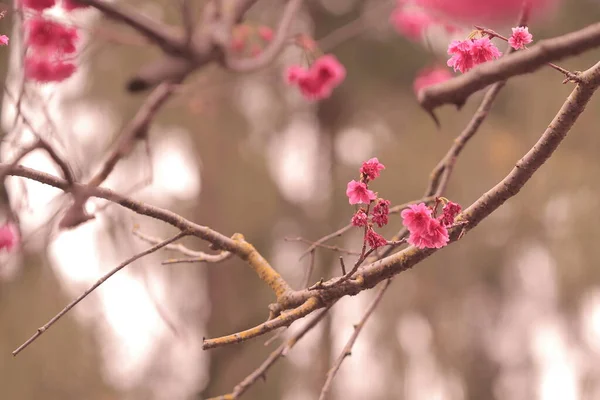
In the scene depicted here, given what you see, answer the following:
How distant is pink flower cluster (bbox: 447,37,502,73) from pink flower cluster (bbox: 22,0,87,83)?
58 cm

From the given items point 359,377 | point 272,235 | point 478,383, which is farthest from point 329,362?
point 478,383

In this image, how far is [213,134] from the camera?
2781 mm

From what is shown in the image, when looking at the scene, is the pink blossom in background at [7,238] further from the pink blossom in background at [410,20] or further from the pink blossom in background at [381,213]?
the pink blossom in background at [410,20]

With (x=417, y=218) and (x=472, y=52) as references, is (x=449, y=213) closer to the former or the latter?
(x=417, y=218)

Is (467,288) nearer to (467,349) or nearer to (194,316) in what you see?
(467,349)

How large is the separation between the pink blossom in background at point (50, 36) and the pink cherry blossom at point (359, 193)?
66cm

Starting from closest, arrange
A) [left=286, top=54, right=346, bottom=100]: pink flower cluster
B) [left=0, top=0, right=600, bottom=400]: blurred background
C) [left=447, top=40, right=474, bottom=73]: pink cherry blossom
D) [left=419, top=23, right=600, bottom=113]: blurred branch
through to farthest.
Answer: [left=419, top=23, right=600, bottom=113]: blurred branch < [left=447, top=40, right=474, bottom=73]: pink cherry blossom < [left=286, top=54, right=346, bottom=100]: pink flower cluster < [left=0, top=0, right=600, bottom=400]: blurred background

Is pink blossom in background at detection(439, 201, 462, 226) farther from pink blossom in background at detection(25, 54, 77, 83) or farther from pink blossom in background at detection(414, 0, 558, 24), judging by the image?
pink blossom in background at detection(25, 54, 77, 83)

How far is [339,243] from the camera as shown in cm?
215

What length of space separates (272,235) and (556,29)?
4.39 feet

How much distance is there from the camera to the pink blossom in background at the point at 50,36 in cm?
100

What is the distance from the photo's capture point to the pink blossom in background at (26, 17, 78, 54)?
100 centimetres

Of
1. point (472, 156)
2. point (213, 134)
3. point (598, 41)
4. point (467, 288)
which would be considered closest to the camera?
point (598, 41)

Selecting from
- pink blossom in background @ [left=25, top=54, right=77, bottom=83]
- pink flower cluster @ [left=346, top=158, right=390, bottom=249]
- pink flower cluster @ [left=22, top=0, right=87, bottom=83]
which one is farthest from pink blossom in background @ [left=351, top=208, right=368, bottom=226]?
pink blossom in background @ [left=25, top=54, right=77, bottom=83]
